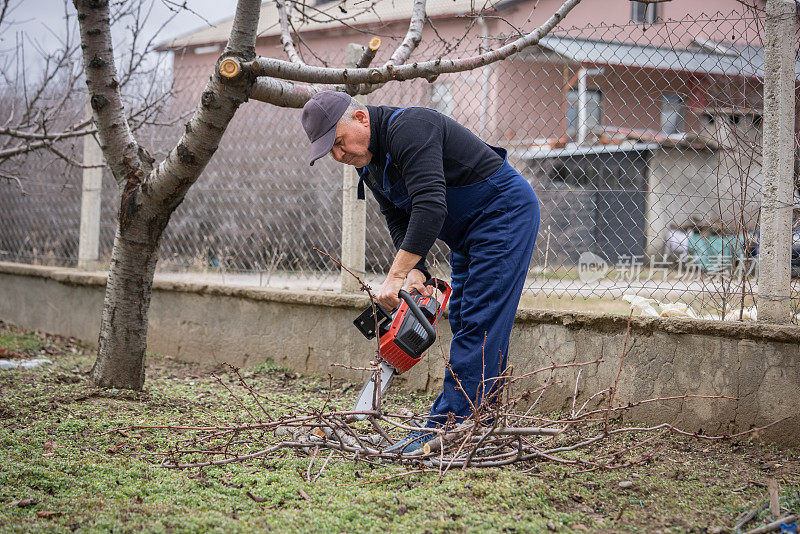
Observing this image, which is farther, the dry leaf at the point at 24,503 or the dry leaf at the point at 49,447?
the dry leaf at the point at 49,447

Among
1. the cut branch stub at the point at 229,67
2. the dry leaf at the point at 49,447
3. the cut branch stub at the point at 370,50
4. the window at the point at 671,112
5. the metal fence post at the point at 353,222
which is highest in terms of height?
the cut branch stub at the point at 370,50

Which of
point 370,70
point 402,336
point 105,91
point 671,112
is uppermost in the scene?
point 671,112

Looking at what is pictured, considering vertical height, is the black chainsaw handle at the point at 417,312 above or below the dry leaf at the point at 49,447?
above

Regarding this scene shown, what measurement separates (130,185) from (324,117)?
1.75 metres

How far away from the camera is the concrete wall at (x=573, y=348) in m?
3.54

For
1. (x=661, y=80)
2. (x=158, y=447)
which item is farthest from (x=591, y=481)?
(x=661, y=80)

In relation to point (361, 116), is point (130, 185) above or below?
below

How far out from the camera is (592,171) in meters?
5.28

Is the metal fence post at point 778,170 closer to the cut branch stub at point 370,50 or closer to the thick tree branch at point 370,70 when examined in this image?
the thick tree branch at point 370,70

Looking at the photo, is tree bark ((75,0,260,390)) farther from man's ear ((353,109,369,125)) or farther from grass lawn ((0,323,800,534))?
man's ear ((353,109,369,125))

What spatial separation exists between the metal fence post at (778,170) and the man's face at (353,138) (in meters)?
2.19

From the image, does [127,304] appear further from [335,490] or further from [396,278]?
[335,490]

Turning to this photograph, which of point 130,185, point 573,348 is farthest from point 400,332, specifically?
point 130,185

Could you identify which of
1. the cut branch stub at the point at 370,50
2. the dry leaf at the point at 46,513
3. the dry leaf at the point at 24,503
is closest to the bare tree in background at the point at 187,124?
the cut branch stub at the point at 370,50
